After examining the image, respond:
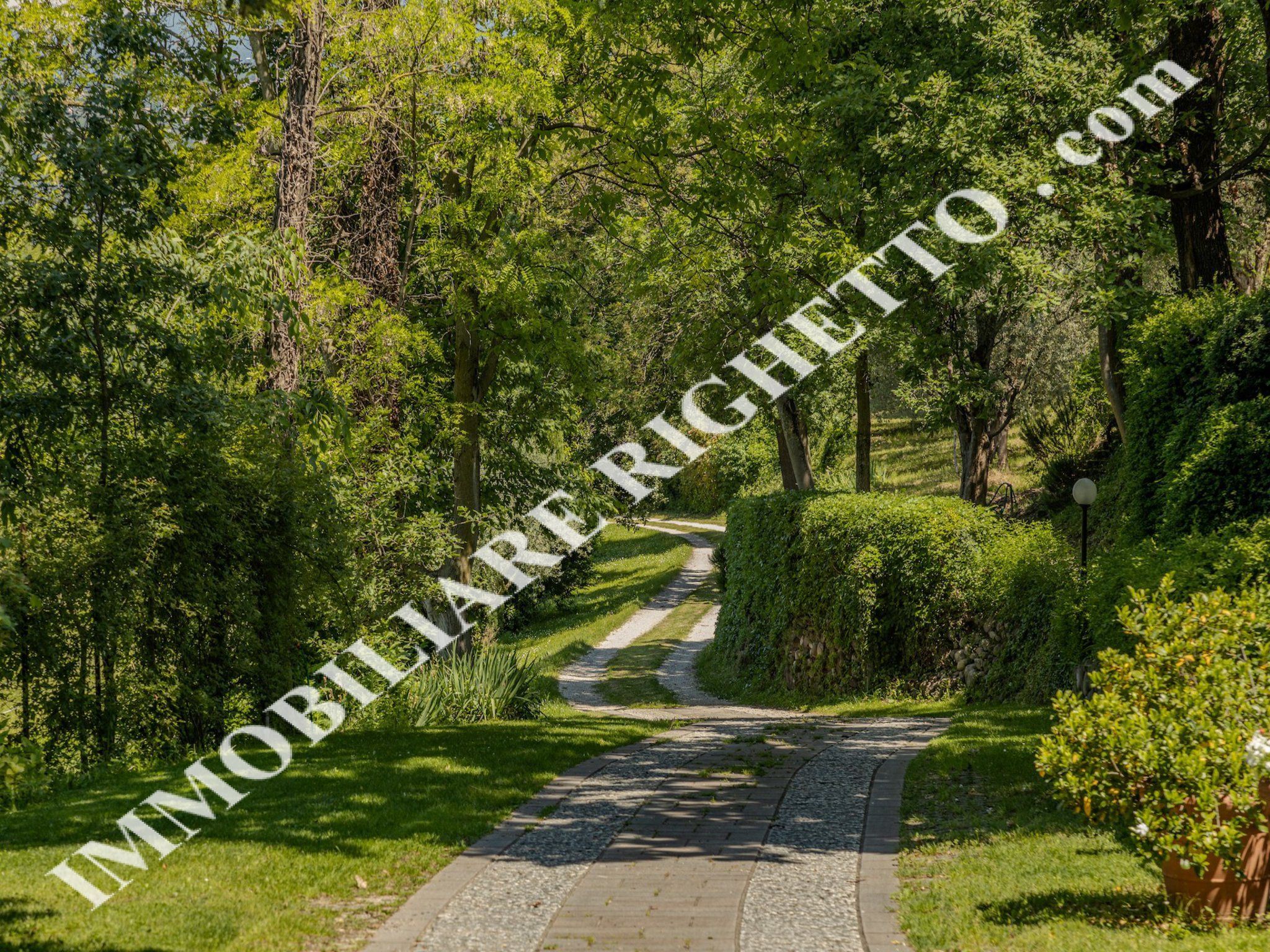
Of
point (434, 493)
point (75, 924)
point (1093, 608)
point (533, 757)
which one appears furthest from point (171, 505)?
point (434, 493)

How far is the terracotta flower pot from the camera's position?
5352mm

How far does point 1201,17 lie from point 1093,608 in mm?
8257

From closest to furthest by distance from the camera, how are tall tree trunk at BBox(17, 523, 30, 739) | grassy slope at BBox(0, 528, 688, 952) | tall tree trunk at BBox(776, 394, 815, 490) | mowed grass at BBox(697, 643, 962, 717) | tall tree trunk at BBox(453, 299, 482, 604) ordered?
grassy slope at BBox(0, 528, 688, 952)
tall tree trunk at BBox(17, 523, 30, 739)
mowed grass at BBox(697, 643, 962, 717)
tall tree trunk at BBox(453, 299, 482, 604)
tall tree trunk at BBox(776, 394, 815, 490)

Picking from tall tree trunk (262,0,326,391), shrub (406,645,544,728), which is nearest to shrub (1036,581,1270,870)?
shrub (406,645,544,728)

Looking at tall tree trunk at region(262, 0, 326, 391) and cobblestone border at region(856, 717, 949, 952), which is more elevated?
tall tree trunk at region(262, 0, 326, 391)

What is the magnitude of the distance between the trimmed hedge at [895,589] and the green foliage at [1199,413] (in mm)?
4087

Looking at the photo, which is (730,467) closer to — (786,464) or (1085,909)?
(786,464)

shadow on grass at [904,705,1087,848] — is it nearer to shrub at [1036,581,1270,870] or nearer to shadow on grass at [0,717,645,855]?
shrub at [1036,581,1270,870]

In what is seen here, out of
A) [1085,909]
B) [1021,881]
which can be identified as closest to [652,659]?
[1021,881]

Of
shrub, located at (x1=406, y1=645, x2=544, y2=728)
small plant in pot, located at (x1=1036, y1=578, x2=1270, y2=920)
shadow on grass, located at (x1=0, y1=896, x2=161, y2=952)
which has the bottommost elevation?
shrub, located at (x1=406, y1=645, x2=544, y2=728)

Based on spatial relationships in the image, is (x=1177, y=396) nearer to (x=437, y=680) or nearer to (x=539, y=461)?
(x=437, y=680)

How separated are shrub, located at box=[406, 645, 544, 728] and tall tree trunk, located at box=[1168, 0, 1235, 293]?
973cm

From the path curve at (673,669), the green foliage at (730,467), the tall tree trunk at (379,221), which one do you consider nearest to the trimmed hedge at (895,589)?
the path curve at (673,669)

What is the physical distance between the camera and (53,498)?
958 centimetres
